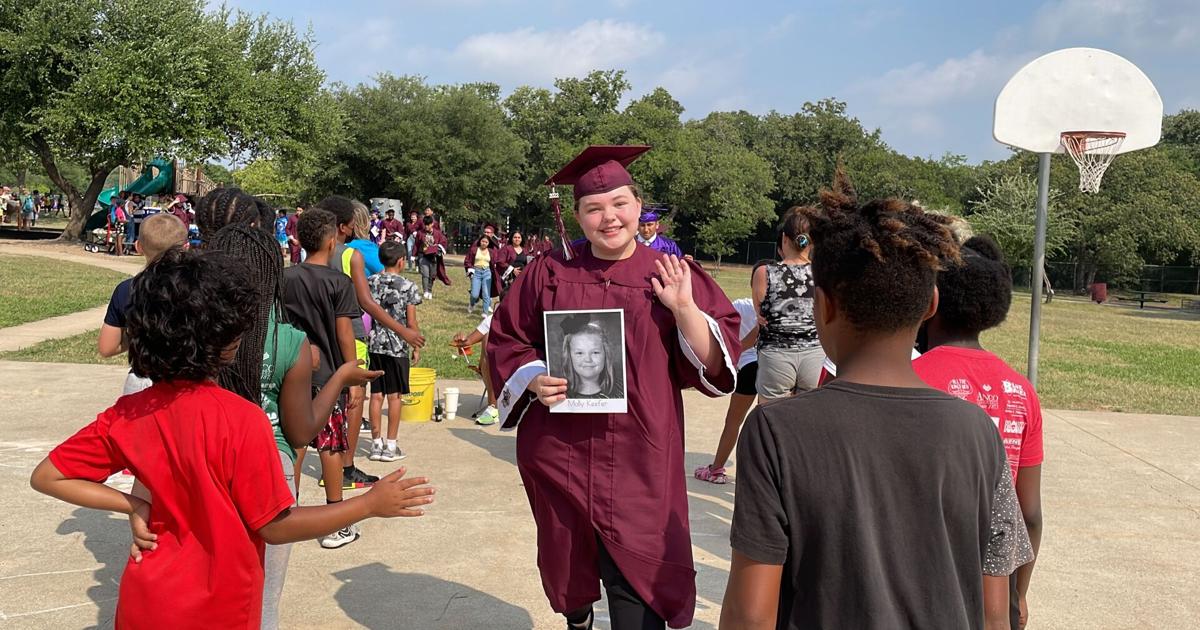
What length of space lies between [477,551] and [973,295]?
3.20 m

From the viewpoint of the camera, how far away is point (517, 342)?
11.0ft

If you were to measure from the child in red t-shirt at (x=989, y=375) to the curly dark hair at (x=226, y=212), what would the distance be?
254cm

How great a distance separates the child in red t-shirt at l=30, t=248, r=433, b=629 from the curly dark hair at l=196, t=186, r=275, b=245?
145 cm

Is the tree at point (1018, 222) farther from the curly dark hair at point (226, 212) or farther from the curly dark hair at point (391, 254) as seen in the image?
the curly dark hair at point (226, 212)

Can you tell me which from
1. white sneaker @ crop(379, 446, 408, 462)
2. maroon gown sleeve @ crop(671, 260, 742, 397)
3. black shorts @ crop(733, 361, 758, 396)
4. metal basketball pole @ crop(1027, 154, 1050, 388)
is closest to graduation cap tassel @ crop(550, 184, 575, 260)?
maroon gown sleeve @ crop(671, 260, 742, 397)

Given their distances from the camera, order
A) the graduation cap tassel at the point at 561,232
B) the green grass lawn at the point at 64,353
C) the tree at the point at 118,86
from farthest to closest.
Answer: the tree at the point at 118,86 → the green grass lawn at the point at 64,353 → the graduation cap tassel at the point at 561,232

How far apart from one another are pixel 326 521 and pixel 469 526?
3361 millimetres

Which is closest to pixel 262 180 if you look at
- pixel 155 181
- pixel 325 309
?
pixel 155 181

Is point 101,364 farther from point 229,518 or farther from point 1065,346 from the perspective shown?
point 1065,346

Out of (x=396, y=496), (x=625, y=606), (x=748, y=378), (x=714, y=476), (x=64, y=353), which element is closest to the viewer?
(x=396, y=496)

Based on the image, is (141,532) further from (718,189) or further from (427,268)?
(718,189)

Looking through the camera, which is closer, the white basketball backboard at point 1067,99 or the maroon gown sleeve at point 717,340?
the maroon gown sleeve at point 717,340

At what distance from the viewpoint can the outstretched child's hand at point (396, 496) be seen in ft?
7.54

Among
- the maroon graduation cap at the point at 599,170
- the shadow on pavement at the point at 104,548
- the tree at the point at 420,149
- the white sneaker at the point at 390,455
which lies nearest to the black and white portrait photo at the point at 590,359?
the maroon graduation cap at the point at 599,170
